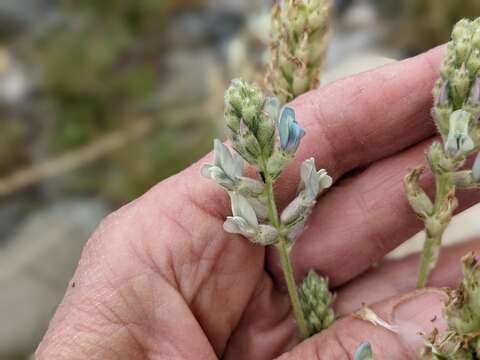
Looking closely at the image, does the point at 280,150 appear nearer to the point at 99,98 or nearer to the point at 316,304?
the point at 316,304

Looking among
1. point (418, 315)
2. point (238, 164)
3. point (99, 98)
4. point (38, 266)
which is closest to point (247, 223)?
point (238, 164)

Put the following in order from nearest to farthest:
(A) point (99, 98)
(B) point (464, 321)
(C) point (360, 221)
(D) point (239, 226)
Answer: (B) point (464, 321), (D) point (239, 226), (C) point (360, 221), (A) point (99, 98)

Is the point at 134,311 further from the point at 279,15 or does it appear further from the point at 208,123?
the point at 208,123

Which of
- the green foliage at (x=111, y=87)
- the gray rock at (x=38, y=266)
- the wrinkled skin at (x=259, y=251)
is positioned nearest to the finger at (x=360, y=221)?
the wrinkled skin at (x=259, y=251)

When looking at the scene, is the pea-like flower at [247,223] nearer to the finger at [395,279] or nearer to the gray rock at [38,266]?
the finger at [395,279]

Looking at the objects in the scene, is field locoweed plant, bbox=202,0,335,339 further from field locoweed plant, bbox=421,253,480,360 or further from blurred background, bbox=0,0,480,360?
blurred background, bbox=0,0,480,360

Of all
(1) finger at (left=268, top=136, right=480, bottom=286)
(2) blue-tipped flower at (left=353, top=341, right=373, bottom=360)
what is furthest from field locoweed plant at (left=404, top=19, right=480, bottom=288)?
(2) blue-tipped flower at (left=353, top=341, right=373, bottom=360)
